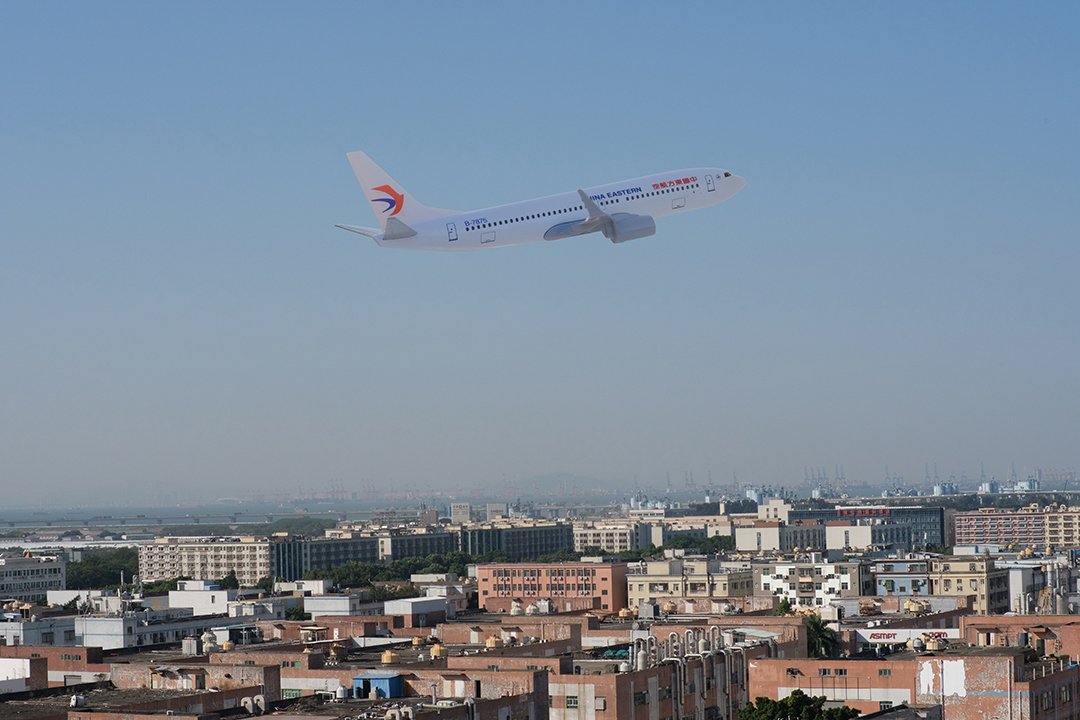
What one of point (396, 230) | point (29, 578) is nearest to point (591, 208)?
point (396, 230)

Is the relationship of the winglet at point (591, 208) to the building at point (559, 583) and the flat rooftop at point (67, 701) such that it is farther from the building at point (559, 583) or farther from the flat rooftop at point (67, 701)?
the building at point (559, 583)

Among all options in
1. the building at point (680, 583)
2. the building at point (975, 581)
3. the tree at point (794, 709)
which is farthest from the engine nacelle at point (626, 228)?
the building at point (680, 583)

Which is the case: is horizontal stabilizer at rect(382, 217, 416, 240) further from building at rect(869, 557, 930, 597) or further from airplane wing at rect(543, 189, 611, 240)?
building at rect(869, 557, 930, 597)

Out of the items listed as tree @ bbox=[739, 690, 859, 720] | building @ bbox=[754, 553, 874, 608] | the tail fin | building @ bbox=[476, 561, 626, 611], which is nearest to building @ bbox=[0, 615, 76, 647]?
the tail fin

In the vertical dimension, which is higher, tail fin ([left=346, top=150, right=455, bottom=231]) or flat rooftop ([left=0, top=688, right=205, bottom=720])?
tail fin ([left=346, top=150, right=455, bottom=231])

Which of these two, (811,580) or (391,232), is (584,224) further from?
(811,580)

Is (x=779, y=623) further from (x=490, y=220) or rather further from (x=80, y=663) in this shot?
(x=80, y=663)
